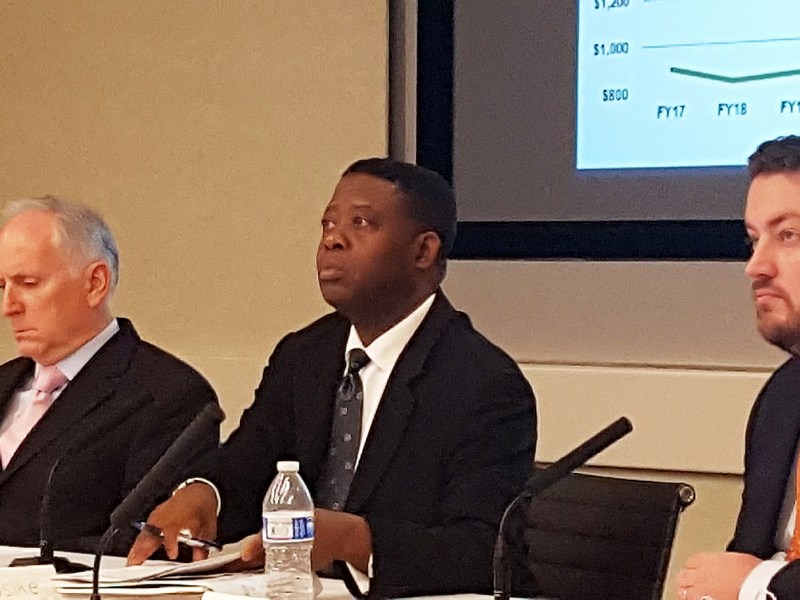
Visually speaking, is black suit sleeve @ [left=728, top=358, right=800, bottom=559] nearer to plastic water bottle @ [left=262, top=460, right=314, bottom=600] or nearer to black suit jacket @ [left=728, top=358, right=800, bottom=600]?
black suit jacket @ [left=728, top=358, right=800, bottom=600]

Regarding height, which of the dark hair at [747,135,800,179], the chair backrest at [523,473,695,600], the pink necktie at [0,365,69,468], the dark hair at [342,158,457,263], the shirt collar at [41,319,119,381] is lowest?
the chair backrest at [523,473,695,600]

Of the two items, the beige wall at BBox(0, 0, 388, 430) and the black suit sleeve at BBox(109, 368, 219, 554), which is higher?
the beige wall at BBox(0, 0, 388, 430)

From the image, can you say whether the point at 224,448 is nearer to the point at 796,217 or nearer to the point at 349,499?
the point at 349,499

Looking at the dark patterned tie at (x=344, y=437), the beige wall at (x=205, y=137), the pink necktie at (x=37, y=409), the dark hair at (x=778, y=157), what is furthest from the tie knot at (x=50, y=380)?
the dark hair at (x=778, y=157)

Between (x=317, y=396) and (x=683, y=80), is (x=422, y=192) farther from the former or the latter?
(x=683, y=80)

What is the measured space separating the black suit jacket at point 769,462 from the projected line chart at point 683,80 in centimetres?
121

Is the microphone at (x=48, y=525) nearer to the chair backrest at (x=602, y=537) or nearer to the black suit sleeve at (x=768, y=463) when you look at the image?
the chair backrest at (x=602, y=537)

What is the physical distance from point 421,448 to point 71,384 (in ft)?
2.62

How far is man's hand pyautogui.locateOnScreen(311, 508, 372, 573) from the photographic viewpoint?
7.61ft

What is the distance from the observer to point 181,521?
261cm

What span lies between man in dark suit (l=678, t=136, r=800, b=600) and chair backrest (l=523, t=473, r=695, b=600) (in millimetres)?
206

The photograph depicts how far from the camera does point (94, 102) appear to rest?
14.6ft

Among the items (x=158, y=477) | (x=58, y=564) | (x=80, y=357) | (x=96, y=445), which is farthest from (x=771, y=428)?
(x=80, y=357)

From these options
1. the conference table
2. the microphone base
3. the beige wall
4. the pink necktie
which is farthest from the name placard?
the beige wall
